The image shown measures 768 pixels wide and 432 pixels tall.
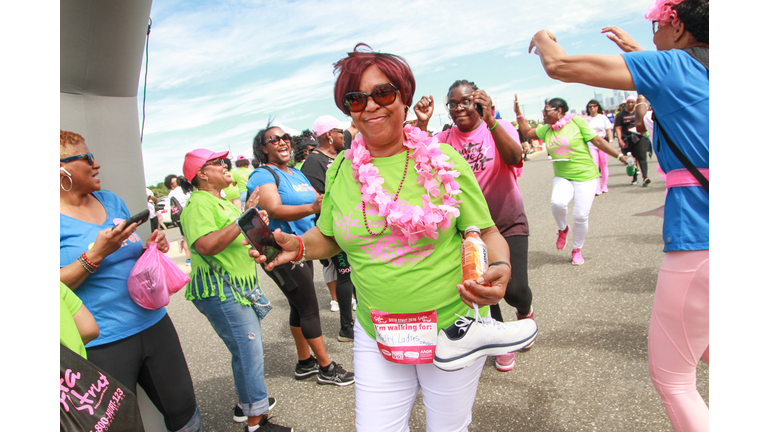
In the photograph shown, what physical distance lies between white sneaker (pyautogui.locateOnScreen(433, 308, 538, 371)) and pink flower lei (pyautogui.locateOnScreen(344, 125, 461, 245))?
379mm

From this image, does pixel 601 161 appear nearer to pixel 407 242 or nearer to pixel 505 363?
pixel 505 363

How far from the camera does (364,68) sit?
1920 millimetres

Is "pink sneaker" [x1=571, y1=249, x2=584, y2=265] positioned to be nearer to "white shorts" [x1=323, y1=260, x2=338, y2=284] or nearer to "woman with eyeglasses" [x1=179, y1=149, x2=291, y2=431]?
"white shorts" [x1=323, y1=260, x2=338, y2=284]

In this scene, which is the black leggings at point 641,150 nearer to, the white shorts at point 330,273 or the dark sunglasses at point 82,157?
the white shorts at point 330,273

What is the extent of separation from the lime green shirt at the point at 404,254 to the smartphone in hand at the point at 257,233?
28 cm

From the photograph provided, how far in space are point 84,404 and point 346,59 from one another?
1588 millimetres

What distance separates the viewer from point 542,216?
9.49 meters

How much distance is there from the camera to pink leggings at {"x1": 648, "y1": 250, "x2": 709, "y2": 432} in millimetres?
1746

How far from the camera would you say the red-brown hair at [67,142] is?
223 cm

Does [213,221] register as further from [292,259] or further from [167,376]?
[292,259]

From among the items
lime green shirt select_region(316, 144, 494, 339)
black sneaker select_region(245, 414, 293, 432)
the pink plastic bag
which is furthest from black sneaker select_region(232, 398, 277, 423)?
lime green shirt select_region(316, 144, 494, 339)

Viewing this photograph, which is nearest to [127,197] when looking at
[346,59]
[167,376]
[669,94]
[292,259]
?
[167,376]

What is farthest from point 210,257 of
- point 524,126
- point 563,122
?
point 563,122

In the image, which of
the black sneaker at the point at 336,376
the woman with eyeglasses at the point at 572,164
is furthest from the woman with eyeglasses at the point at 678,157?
the woman with eyeglasses at the point at 572,164
